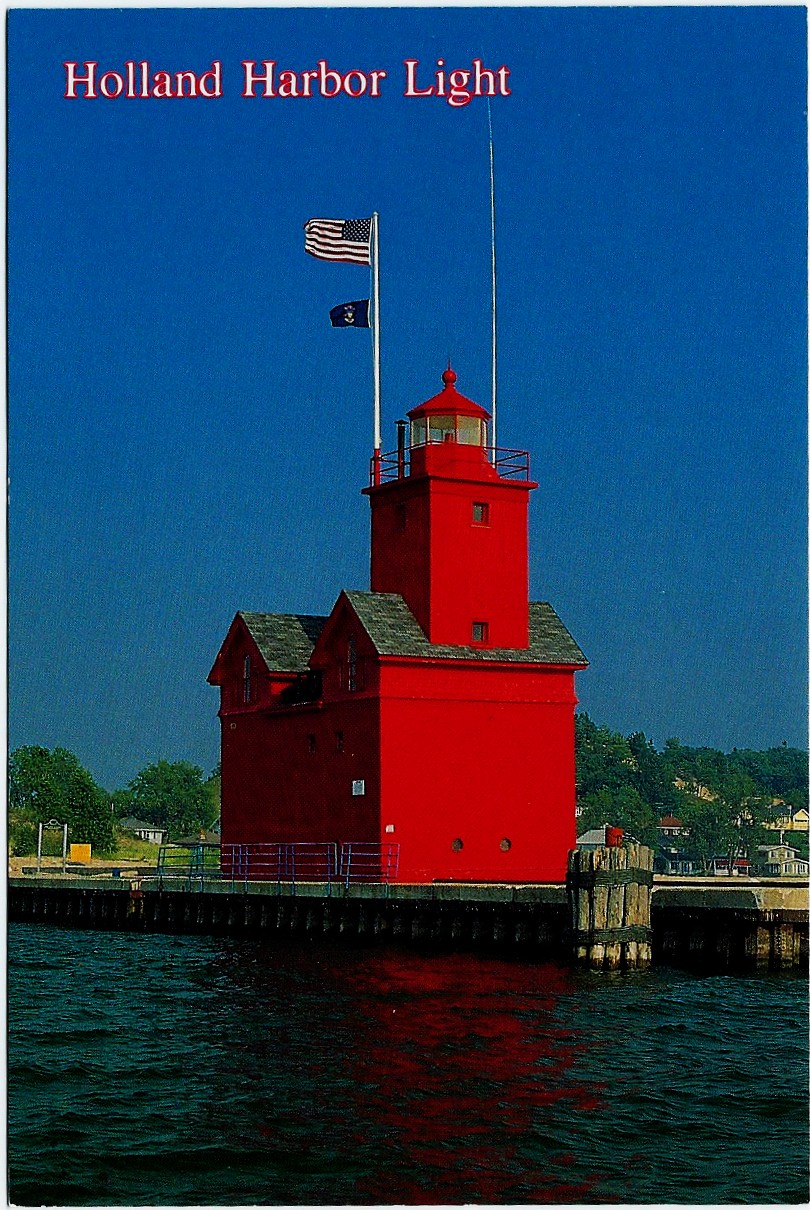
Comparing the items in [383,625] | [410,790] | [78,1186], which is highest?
[383,625]

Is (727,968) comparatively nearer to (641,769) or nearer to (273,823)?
(273,823)

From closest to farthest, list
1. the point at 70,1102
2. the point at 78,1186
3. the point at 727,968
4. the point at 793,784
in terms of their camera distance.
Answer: the point at 78,1186 → the point at 70,1102 → the point at 727,968 → the point at 793,784

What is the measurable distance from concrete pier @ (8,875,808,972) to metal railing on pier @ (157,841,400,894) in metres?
0.40

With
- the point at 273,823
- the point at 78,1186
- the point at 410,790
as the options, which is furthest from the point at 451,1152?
the point at 273,823

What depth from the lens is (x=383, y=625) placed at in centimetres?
3416

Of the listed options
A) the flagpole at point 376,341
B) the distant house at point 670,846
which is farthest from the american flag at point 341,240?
the distant house at point 670,846

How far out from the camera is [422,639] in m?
34.2

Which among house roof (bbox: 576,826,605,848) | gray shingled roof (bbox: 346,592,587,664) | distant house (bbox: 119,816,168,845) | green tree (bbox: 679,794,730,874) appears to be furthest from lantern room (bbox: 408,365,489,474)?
green tree (bbox: 679,794,730,874)

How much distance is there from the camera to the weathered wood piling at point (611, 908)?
2553 cm

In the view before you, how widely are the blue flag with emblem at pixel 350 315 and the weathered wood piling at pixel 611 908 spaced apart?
10895mm

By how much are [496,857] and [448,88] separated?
757 inches

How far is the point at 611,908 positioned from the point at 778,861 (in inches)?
1968

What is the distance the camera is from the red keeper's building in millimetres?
33469

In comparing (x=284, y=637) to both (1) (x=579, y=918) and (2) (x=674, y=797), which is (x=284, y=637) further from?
(2) (x=674, y=797)
